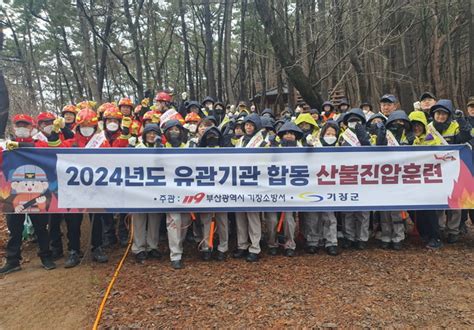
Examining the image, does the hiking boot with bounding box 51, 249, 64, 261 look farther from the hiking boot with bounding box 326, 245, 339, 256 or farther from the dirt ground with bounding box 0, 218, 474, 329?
the hiking boot with bounding box 326, 245, 339, 256

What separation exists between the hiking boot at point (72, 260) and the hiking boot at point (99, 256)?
0.73 ft

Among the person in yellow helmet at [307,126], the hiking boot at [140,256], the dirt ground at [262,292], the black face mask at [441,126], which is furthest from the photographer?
the person in yellow helmet at [307,126]

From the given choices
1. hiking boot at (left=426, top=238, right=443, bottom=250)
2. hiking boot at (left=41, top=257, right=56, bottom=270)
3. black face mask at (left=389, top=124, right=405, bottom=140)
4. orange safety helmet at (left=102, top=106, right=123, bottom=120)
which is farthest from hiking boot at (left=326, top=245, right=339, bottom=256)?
hiking boot at (left=41, top=257, right=56, bottom=270)

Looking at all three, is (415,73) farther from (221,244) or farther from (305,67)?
(221,244)

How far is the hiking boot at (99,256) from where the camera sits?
5398 mm

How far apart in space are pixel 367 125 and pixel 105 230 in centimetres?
474

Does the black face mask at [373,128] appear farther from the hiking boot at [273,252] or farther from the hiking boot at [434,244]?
the hiking boot at [273,252]

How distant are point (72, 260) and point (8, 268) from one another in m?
0.86

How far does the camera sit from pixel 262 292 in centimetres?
439

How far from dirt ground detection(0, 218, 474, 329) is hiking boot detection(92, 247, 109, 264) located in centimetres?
14

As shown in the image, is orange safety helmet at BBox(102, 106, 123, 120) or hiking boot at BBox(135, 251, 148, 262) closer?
hiking boot at BBox(135, 251, 148, 262)

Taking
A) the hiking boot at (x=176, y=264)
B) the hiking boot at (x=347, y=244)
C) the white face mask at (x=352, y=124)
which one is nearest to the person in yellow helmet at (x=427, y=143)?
the white face mask at (x=352, y=124)

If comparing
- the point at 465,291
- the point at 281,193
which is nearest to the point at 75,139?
the point at 281,193

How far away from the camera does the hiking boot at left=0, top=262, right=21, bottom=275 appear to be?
5148 mm
